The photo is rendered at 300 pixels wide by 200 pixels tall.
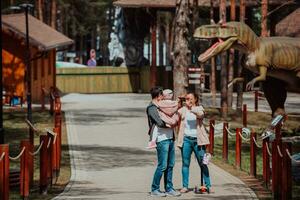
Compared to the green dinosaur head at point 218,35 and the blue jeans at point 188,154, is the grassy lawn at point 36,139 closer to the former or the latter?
the blue jeans at point 188,154

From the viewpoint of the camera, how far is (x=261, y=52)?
55.7 ft

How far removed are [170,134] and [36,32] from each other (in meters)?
25.4

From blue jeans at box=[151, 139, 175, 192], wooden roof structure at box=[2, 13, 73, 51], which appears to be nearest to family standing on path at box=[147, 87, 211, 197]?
blue jeans at box=[151, 139, 175, 192]

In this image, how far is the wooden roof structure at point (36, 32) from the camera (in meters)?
34.3

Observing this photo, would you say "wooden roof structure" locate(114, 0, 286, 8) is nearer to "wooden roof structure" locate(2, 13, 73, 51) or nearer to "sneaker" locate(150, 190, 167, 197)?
"wooden roof structure" locate(2, 13, 73, 51)

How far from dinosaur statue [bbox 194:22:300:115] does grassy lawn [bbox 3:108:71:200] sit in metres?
3.92

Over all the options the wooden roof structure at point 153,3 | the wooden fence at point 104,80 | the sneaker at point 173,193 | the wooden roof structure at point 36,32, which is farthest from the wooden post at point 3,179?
the wooden fence at point 104,80

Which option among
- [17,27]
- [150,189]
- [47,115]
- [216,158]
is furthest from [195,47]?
[150,189]

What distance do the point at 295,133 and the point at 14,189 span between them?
458 inches

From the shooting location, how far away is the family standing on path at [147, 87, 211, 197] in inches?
502

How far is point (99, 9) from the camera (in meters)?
84.9

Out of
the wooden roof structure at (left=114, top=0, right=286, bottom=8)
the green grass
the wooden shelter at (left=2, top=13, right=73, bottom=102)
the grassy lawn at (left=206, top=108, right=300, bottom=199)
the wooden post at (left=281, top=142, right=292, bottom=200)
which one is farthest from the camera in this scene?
the wooden roof structure at (left=114, top=0, right=286, bottom=8)

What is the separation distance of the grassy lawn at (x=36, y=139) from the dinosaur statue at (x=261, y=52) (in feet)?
12.8

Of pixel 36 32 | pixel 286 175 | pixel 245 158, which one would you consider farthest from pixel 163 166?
pixel 36 32
